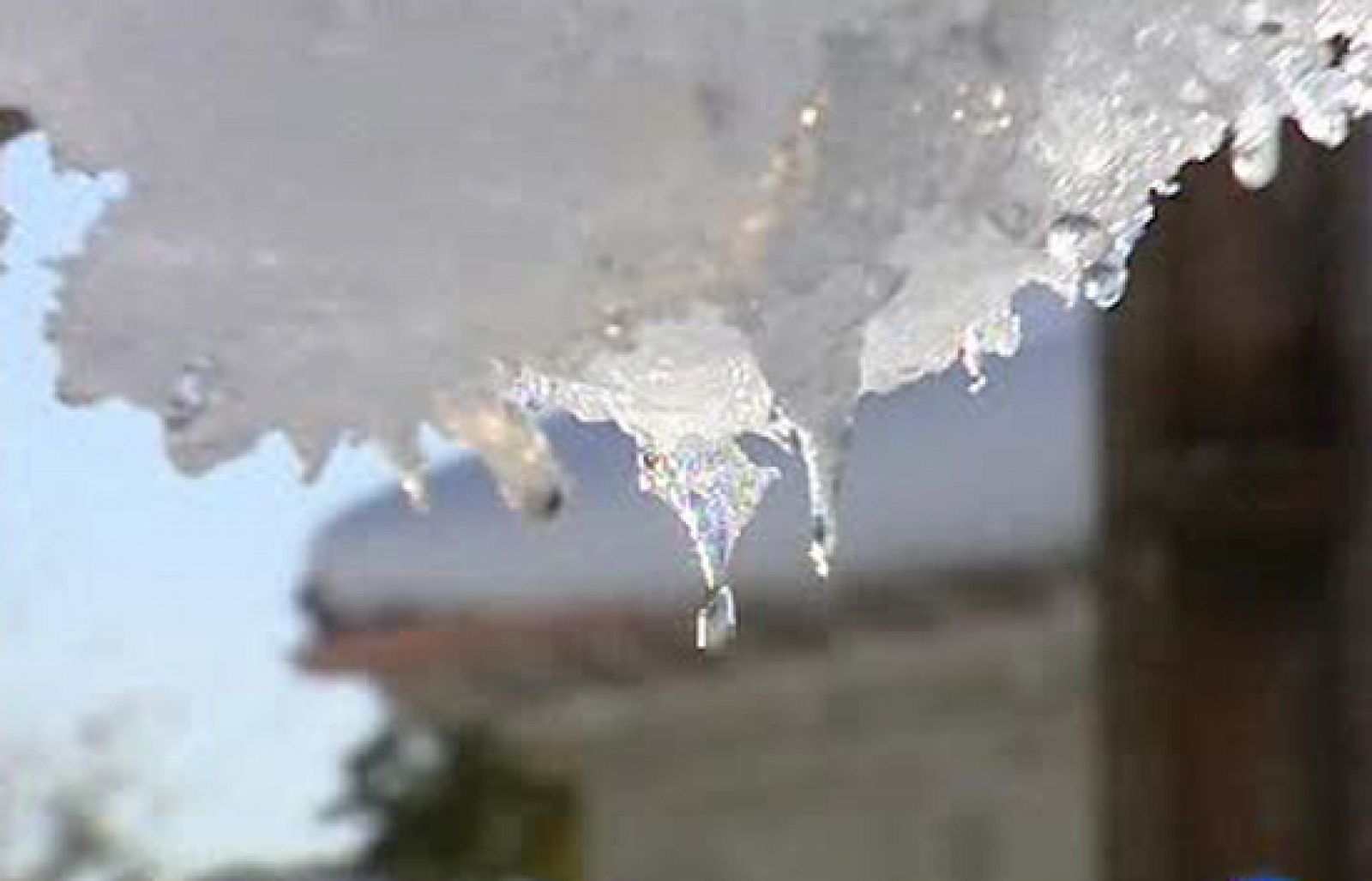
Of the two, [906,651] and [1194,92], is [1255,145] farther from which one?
[906,651]

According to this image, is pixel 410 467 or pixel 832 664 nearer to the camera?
pixel 410 467

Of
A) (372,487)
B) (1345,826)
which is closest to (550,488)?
(372,487)

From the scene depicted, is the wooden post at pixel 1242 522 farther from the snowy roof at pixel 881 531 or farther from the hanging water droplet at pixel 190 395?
the hanging water droplet at pixel 190 395

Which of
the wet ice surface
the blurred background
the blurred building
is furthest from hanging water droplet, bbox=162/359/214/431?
the blurred building

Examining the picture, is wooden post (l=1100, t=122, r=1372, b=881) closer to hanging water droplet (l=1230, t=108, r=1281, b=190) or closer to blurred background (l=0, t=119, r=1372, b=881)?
blurred background (l=0, t=119, r=1372, b=881)

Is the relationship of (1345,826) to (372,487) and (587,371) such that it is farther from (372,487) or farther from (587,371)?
(587,371)

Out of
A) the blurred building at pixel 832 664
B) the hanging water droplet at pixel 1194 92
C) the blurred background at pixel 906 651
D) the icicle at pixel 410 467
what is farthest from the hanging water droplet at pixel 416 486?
the blurred building at pixel 832 664

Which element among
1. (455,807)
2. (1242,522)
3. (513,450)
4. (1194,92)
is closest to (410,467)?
(513,450)
